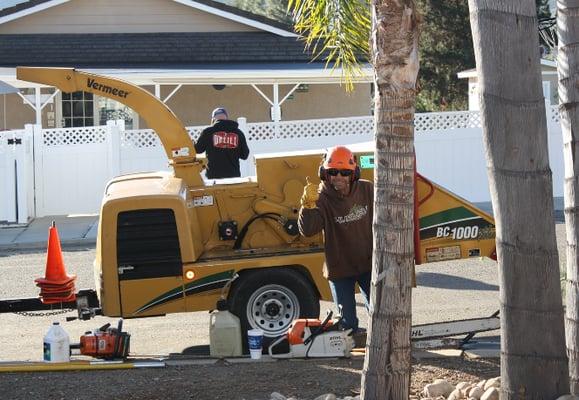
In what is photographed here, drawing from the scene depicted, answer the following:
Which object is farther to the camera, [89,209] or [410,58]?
[89,209]

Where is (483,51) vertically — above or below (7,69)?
below

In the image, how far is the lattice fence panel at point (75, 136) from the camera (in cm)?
1969

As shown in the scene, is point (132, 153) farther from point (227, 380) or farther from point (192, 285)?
point (227, 380)

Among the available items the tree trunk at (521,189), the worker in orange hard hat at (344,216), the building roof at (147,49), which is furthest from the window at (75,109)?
the tree trunk at (521,189)

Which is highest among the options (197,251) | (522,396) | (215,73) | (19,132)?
(215,73)

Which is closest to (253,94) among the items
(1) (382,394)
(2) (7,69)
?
(2) (7,69)

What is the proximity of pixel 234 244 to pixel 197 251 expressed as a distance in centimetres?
36

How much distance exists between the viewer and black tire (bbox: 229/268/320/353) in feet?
30.2

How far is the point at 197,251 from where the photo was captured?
940 centimetres

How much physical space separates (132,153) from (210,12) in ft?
26.0

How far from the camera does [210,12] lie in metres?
26.5

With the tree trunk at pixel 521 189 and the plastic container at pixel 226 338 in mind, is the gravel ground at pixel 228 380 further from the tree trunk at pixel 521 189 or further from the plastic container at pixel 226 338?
the tree trunk at pixel 521 189

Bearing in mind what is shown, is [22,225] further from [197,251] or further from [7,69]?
[197,251]


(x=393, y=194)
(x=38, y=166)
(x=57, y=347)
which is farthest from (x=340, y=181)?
(x=38, y=166)
